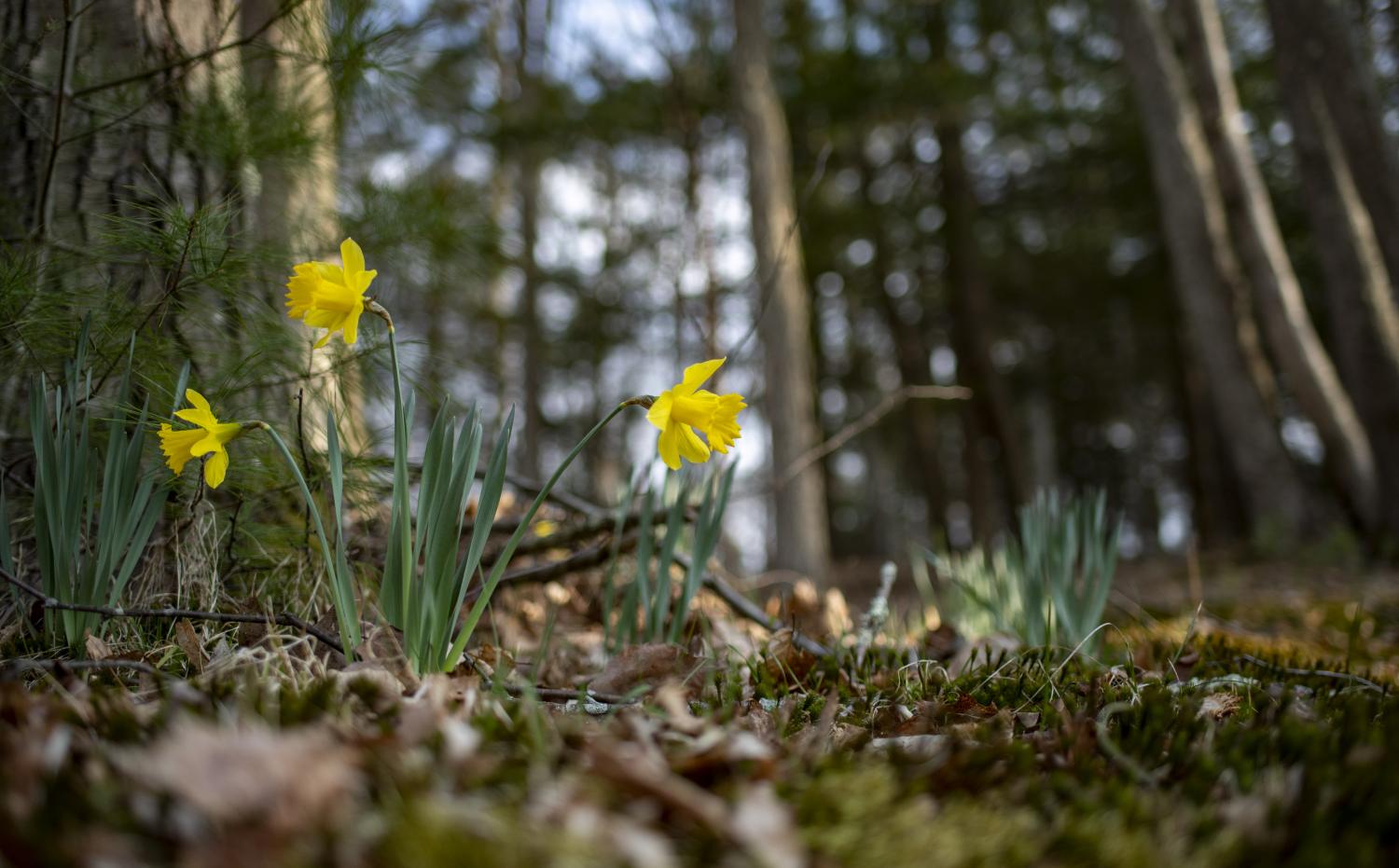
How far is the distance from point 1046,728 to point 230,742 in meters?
1.07

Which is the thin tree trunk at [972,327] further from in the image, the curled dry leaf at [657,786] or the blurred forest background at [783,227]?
the curled dry leaf at [657,786]

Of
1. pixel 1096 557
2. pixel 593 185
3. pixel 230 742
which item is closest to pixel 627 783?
pixel 230 742

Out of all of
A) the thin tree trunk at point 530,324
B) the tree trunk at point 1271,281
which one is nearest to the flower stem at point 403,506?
the tree trunk at point 1271,281

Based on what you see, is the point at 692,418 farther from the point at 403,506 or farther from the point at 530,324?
the point at 530,324

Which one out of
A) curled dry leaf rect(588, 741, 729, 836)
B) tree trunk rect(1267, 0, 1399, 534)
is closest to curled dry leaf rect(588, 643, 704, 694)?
curled dry leaf rect(588, 741, 729, 836)

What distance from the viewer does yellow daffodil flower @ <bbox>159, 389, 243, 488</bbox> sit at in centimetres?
127

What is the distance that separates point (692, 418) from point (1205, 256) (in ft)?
22.6

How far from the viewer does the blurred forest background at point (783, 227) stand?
1730mm

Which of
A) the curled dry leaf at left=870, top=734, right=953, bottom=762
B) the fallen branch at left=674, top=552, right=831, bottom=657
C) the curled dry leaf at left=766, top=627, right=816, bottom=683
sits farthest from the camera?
the fallen branch at left=674, top=552, right=831, bottom=657

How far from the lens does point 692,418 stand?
1.31 metres

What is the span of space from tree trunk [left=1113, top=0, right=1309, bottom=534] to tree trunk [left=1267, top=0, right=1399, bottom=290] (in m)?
1.04

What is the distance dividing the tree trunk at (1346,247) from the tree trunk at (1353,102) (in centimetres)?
1

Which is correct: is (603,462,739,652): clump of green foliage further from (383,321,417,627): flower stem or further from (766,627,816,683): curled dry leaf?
(383,321,417,627): flower stem

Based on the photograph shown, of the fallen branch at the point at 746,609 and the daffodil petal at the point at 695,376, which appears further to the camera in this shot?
the fallen branch at the point at 746,609
